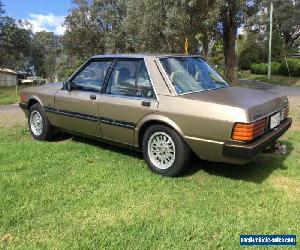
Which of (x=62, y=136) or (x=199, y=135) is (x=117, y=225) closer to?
(x=199, y=135)

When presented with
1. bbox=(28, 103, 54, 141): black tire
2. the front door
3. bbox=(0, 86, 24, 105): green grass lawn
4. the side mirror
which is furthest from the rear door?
bbox=(0, 86, 24, 105): green grass lawn

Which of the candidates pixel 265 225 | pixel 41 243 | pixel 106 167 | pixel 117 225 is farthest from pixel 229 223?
pixel 106 167

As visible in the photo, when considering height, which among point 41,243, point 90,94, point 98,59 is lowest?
point 41,243

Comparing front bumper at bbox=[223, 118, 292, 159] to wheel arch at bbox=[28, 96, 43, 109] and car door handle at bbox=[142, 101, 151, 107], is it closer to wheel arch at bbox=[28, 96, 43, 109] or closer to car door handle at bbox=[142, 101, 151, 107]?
car door handle at bbox=[142, 101, 151, 107]

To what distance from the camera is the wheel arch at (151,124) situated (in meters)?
4.99

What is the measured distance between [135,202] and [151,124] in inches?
49.3

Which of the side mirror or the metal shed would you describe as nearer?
the side mirror

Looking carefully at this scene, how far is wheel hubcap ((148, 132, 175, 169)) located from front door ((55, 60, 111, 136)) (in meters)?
1.07

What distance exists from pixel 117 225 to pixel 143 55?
2.66 m

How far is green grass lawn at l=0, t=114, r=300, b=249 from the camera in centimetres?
370

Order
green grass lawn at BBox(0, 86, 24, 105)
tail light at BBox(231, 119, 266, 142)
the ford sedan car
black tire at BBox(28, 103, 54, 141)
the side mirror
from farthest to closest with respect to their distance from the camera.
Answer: green grass lawn at BBox(0, 86, 24, 105) → black tire at BBox(28, 103, 54, 141) → the side mirror → the ford sedan car → tail light at BBox(231, 119, 266, 142)

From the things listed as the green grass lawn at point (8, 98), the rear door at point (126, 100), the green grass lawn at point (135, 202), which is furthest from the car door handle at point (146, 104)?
the green grass lawn at point (8, 98)

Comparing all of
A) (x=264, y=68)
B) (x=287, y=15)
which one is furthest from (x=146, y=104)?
(x=287, y=15)

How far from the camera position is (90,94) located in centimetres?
609
